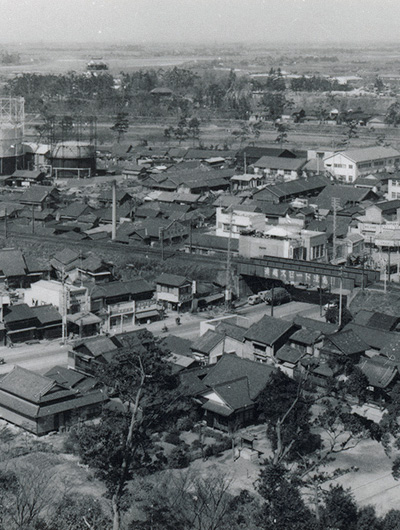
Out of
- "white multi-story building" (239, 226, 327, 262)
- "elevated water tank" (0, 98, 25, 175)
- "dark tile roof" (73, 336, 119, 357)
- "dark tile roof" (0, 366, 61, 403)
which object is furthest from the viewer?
"elevated water tank" (0, 98, 25, 175)

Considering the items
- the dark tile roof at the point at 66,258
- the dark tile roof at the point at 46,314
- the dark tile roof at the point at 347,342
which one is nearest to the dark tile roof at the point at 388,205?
the dark tile roof at the point at 66,258

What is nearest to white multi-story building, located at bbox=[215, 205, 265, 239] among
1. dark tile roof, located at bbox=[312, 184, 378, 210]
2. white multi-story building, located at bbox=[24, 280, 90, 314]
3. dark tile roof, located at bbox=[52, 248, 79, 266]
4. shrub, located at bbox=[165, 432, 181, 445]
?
dark tile roof, located at bbox=[312, 184, 378, 210]

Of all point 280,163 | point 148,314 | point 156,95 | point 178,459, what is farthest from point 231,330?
point 156,95

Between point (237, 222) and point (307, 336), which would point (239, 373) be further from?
point (237, 222)

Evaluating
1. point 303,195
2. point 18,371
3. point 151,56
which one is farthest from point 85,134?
point 151,56

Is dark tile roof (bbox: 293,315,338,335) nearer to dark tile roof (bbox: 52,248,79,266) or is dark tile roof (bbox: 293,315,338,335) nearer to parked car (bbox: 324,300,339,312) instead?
parked car (bbox: 324,300,339,312)

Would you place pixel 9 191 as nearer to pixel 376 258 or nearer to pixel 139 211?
pixel 139 211
